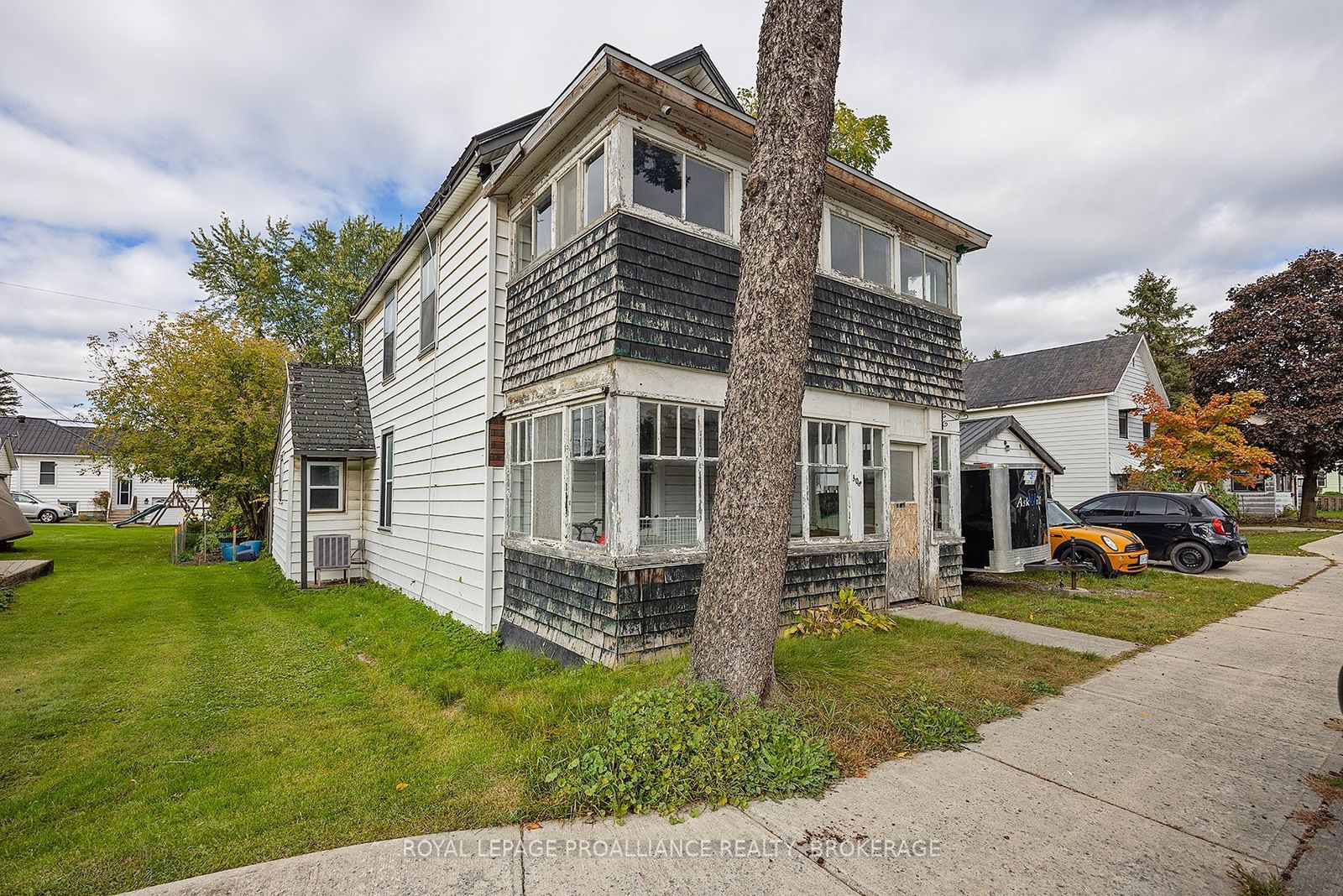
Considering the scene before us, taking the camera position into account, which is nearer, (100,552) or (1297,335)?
(100,552)

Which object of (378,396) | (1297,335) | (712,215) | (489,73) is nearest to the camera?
(712,215)

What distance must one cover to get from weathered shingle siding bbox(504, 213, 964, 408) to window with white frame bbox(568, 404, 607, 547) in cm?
55

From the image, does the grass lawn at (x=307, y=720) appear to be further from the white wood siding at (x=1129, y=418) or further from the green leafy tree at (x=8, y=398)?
the green leafy tree at (x=8, y=398)

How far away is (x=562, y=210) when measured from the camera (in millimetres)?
6949

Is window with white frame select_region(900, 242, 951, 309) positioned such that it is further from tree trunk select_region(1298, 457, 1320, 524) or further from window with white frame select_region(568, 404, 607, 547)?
tree trunk select_region(1298, 457, 1320, 524)

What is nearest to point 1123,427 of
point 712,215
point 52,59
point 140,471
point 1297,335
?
point 1297,335

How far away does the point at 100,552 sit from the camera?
17609mm

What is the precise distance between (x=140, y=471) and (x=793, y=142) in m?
20.9

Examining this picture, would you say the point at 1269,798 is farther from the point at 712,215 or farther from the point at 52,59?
the point at 52,59

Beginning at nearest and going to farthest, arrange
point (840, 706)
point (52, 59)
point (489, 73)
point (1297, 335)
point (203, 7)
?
point (840, 706) < point (203, 7) < point (52, 59) < point (489, 73) < point (1297, 335)

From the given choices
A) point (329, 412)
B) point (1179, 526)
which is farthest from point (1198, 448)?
point (329, 412)

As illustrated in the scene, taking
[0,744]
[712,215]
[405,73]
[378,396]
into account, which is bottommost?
[0,744]

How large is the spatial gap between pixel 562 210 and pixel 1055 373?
23.8m

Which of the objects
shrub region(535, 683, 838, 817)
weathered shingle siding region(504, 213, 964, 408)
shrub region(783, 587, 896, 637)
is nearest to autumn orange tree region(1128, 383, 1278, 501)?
weathered shingle siding region(504, 213, 964, 408)
